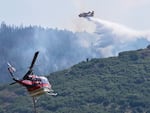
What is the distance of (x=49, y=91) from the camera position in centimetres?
13400

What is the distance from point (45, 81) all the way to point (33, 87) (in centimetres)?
494

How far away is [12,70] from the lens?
129625mm

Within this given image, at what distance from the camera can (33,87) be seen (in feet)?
433

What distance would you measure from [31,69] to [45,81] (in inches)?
269

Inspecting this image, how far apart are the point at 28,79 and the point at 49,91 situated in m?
4.62

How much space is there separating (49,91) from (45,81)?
2.98 metres

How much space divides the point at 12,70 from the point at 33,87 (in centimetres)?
495

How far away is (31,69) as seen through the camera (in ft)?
427

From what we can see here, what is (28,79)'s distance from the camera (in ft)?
432

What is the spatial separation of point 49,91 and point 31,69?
6.06 metres

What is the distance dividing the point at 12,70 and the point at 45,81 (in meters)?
8.74
